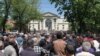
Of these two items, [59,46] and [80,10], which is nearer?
[59,46]

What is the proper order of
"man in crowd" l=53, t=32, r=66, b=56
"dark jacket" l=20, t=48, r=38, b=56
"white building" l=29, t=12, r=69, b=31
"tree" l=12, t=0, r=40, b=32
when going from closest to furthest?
"dark jacket" l=20, t=48, r=38, b=56 → "man in crowd" l=53, t=32, r=66, b=56 → "tree" l=12, t=0, r=40, b=32 → "white building" l=29, t=12, r=69, b=31

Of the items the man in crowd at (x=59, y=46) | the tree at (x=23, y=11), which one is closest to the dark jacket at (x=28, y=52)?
the man in crowd at (x=59, y=46)

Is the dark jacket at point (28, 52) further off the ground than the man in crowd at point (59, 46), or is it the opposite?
the dark jacket at point (28, 52)

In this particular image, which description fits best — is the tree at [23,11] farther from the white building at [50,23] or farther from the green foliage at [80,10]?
the white building at [50,23]

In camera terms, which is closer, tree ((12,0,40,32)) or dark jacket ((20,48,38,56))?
dark jacket ((20,48,38,56))

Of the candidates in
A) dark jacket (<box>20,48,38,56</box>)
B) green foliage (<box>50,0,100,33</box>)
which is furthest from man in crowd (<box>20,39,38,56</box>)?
green foliage (<box>50,0,100,33</box>)

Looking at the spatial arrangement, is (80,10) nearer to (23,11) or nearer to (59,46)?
(59,46)

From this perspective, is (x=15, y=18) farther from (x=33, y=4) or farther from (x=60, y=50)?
(x=60, y=50)

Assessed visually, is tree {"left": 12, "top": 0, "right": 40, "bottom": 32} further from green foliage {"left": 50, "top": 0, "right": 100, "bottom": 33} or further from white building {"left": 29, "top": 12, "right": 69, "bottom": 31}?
white building {"left": 29, "top": 12, "right": 69, "bottom": 31}

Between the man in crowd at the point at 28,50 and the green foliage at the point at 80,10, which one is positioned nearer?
the man in crowd at the point at 28,50

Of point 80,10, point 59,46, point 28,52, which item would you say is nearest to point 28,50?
→ point 28,52

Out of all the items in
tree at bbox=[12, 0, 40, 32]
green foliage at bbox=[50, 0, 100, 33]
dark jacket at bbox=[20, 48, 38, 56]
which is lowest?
tree at bbox=[12, 0, 40, 32]

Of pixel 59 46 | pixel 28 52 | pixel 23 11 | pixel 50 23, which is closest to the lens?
pixel 28 52

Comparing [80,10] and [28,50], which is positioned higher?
[28,50]
